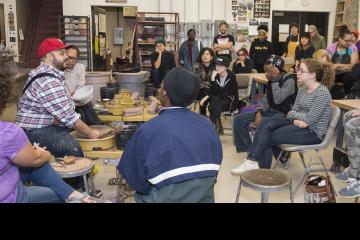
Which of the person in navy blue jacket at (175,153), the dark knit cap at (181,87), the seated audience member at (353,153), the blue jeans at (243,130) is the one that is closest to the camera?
the person in navy blue jacket at (175,153)

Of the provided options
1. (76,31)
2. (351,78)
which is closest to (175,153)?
(351,78)

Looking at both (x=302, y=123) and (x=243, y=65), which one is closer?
(x=302, y=123)

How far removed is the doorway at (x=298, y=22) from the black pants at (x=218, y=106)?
5.10 metres

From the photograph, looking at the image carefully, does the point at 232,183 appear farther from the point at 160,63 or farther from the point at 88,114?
the point at 160,63

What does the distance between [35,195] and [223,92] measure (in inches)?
144

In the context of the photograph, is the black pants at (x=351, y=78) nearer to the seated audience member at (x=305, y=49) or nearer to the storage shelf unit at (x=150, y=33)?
the seated audience member at (x=305, y=49)

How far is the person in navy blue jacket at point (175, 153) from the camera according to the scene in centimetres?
186

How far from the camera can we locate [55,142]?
2.97 meters

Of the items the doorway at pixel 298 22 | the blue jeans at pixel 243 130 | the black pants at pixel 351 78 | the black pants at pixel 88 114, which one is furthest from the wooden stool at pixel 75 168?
the doorway at pixel 298 22

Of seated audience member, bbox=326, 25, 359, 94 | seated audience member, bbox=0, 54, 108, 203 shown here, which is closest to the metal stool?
seated audience member, bbox=0, 54, 108, 203

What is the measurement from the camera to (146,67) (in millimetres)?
9523

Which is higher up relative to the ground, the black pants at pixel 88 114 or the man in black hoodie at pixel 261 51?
the man in black hoodie at pixel 261 51

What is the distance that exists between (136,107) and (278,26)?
729cm
